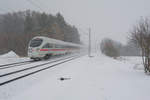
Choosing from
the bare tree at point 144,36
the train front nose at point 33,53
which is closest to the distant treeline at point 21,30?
the train front nose at point 33,53

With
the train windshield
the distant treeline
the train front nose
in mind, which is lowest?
the train front nose

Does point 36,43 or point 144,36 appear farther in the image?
point 36,43

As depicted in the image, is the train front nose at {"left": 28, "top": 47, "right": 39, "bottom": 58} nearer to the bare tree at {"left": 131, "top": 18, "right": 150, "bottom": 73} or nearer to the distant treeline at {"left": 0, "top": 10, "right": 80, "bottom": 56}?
the bare tree at {"left": 131, "top": 18, "right": 150, "bottom": 73}

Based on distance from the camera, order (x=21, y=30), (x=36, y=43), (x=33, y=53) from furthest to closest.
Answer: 1. (x=21, y=30)
2. (x=36, y=43)
3. (x=33, y=53)

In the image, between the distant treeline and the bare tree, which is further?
the distant treeline

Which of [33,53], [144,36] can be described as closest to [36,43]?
[33,53]

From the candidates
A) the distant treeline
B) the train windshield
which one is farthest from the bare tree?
the distant treeline

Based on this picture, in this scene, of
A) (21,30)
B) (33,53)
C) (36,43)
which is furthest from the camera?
(21,30)

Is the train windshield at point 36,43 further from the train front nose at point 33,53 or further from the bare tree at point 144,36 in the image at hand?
the bare tree at point 144,36

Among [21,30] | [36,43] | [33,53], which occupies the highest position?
[21,30]

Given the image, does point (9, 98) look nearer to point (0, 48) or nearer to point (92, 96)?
point (92, 96)

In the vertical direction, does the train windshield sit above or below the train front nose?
above

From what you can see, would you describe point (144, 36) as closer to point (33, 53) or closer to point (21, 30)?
point (33, 53)

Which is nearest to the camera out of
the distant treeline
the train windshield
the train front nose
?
the train front nose
